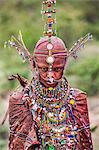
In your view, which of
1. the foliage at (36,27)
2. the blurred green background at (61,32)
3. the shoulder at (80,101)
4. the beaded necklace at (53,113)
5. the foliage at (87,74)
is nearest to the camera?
the beaded necklace at (53,113)

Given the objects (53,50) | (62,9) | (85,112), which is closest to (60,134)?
(85,112)

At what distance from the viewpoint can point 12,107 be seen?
8.53 m

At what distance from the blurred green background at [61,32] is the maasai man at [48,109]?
445 cm

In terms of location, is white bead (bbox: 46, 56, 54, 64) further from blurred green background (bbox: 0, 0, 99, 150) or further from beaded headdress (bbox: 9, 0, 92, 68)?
blurred green background (bbox: 0, 0, 99, 150)

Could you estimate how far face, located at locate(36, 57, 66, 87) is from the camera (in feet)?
26.9

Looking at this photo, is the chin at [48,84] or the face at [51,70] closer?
the face at [51,70]

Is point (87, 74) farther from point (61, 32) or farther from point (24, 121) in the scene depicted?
point (24, 121)

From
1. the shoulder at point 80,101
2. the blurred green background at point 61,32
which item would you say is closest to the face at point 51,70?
the shoulder at point 80,101

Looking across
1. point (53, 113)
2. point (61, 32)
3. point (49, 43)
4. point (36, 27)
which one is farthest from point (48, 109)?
point (36, 27)

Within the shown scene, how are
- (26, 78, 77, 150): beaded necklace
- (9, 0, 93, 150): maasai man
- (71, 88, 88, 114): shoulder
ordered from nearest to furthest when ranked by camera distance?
(9, 0, 93, 150): maasai man → (26, 78, 77, 150): beaded necklace → (71, 88, 88, 114): shoulder

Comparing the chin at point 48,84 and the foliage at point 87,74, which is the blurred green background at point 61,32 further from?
the chin at point 48,84

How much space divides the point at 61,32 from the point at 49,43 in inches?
663

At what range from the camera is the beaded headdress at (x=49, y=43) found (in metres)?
8.19

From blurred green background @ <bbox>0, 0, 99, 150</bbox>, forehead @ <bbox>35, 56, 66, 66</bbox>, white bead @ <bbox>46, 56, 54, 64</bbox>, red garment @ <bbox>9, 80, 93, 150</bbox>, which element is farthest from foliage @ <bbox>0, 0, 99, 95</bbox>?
white bead @ <bbox>46, 56, 54, 64</bbox>
